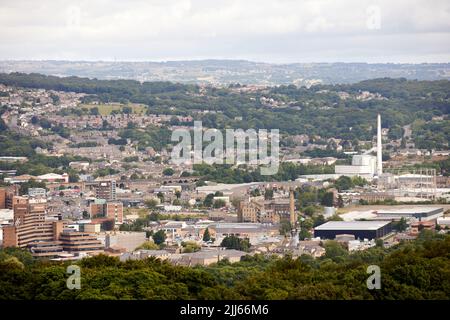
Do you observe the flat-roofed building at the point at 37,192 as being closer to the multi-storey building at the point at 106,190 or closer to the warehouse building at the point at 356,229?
the multi-storey building at the point at 106,190

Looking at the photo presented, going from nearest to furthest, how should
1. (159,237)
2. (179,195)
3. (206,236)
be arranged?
(159,237), (206,236), (179,195)

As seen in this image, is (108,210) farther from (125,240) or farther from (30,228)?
(125,240)

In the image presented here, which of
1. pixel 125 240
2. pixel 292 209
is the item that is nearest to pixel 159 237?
pixel 125 240

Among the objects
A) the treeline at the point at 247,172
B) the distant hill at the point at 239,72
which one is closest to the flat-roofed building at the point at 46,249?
the treeline at the point at 247,172

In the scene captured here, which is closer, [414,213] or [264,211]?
[414,213]

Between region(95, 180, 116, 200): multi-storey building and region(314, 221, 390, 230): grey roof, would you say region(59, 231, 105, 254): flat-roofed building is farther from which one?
region(95, 180, 116, 200): multi-storey building
